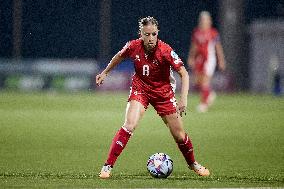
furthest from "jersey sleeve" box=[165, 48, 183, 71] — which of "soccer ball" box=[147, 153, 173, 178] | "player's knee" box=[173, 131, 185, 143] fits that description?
"soccer ball" box=[147, 153, 173, 178]

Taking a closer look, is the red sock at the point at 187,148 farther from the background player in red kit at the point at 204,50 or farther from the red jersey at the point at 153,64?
the background player in red kit at the point at 204,50

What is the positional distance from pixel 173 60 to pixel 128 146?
13.0 ft

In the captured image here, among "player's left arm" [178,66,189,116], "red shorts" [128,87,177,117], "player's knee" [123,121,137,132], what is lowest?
"player's knee" [123,121,137,132]

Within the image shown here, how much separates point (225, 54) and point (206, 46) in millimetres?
12654

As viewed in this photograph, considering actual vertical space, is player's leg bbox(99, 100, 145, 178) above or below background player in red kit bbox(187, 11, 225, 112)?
above

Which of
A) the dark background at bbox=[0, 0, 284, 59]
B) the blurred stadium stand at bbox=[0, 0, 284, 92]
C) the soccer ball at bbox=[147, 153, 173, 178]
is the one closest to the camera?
the soccer ball at bbox=[147, 153, 173, 178]

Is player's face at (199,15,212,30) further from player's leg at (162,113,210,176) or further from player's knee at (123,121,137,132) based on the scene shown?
player's knee at (123,121,137,132)

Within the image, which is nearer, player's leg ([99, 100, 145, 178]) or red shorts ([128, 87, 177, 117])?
player's leg ([99, 100, 145, 178])

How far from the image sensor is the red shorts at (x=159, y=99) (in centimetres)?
1011

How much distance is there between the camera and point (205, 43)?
2152cm

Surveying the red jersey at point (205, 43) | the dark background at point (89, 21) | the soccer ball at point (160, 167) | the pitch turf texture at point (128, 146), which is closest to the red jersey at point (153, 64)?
the soccer ball at point (160, 167)

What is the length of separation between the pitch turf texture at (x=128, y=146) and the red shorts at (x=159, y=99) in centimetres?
75

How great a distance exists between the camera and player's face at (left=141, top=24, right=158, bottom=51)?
32.0 feet

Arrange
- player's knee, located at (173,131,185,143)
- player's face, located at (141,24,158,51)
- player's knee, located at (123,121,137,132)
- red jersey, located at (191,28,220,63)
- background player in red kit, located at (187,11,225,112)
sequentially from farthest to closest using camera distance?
red jersey, located at (191,28,220,63) < background player in red kit, located at (187,11,225,112) < player's knee, located at (173,131,185,143) < player's knee, located at (123,121,137,132) < player's face, located at (141,24,158,51)
